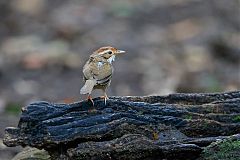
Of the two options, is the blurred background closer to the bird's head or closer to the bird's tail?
the bird's head

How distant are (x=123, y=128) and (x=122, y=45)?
9256 millimetres

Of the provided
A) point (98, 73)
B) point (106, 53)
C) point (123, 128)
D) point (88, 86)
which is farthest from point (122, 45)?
point (123, 128)

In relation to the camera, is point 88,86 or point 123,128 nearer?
point 123,128

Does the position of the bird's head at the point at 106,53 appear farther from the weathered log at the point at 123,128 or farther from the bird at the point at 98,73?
the weathered log at the point at 123,128

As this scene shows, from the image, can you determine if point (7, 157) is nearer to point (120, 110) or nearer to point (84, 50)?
point (120, 110)

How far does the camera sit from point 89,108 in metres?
6.32

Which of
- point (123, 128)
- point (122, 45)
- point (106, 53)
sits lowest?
point (123, 128)

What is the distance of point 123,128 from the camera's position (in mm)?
6051

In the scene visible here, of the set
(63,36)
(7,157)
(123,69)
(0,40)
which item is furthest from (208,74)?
(7,157)

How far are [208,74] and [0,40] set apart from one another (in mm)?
Result: 5017

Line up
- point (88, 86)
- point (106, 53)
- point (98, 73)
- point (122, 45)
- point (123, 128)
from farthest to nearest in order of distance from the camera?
point (122, 45), point (106, 53), point (98, 73), point (88, 86), point (123, 128)

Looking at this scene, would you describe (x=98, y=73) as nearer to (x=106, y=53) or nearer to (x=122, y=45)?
(x=106, y=53)

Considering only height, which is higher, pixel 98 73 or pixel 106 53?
pixel 106 53

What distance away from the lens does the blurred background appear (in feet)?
43.7
